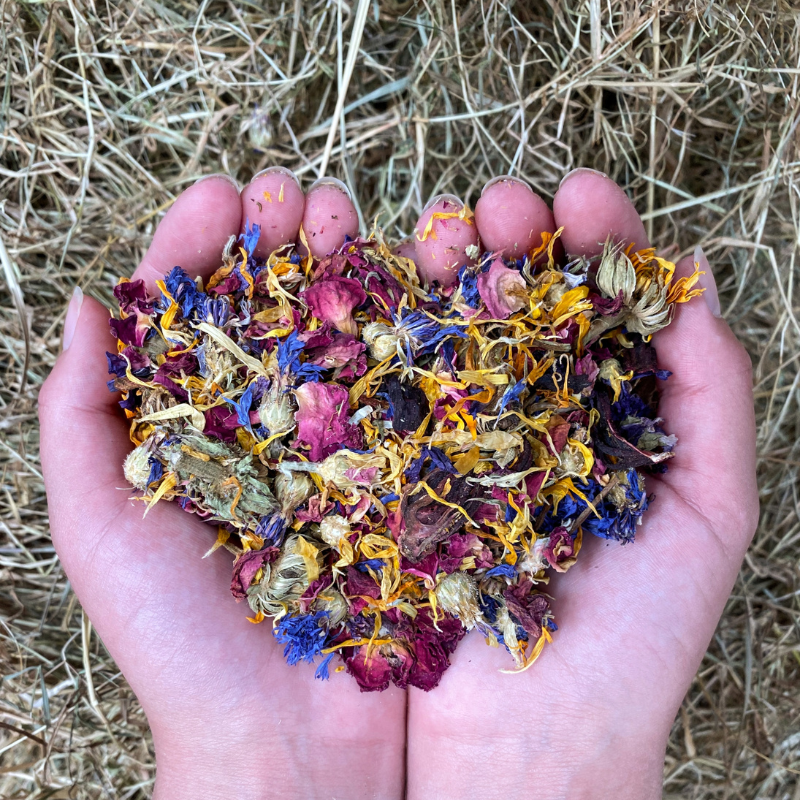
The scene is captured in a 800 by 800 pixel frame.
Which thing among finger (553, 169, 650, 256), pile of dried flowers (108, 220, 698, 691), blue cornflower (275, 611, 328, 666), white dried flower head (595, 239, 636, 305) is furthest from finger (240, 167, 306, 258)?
blue cornflower (275, 611, 328, 666)

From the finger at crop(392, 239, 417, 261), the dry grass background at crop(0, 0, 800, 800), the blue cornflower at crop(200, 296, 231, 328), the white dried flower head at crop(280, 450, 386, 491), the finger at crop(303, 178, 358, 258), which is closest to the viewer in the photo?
the white dried flower head at crop(280, 450, 386, 491)

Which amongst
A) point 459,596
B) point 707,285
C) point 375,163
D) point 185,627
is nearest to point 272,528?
point 185,627

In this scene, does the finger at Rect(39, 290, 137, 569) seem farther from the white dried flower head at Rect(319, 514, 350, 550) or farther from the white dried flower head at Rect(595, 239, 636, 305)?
the white dried flower head at Rect(595, 239, 636, 305)

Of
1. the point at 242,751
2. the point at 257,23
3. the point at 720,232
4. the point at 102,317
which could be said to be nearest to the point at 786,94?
the point at 720,232

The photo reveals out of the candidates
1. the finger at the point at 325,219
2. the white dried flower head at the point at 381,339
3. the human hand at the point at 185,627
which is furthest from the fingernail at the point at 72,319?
the white dried flower head at the point at 381,339

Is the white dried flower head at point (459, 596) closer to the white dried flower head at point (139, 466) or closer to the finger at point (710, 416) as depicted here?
the finger at point (710, 416)

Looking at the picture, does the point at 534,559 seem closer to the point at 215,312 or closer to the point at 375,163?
the point at 215,312

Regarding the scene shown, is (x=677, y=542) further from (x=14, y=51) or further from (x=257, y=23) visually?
(x=14, y=51)
